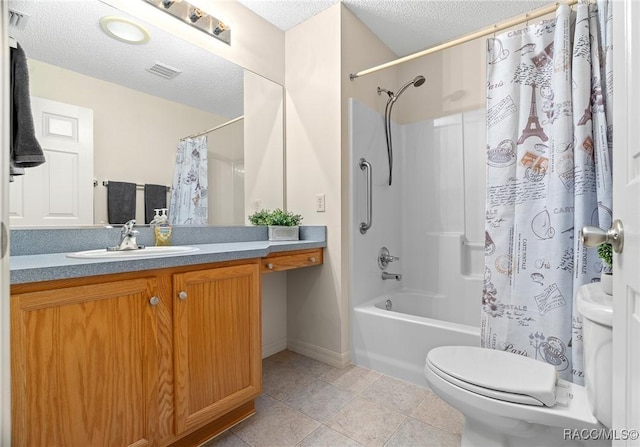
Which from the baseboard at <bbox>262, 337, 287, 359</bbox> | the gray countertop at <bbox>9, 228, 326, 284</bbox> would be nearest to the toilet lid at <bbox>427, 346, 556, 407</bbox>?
the gray countertop at <bbox>9, 228, 326, 284</bbox>

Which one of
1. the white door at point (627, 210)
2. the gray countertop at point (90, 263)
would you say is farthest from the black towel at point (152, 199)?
the white door at point (627, 210)

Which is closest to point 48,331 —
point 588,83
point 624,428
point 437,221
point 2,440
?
point 2,440

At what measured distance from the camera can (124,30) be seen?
5.30 ft

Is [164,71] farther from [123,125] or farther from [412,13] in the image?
[412,13]

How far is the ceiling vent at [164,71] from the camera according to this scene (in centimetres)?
175

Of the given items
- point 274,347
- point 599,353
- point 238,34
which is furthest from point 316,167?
point 599,353

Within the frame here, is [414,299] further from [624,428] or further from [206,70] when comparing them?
[206,70]

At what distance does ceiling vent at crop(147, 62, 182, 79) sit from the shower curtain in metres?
1.73

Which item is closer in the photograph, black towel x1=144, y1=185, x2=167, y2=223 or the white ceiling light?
the white ceiling light

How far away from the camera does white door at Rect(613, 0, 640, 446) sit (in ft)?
1.87

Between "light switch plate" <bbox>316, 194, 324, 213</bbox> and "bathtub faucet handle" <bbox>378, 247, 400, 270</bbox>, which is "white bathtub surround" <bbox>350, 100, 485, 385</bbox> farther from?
"light switch plate" <bbox>316, 194, 324, 213</bbox>

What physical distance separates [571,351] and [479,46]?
215 centimetres

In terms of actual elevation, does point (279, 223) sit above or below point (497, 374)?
above

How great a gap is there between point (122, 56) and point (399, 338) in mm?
2155
